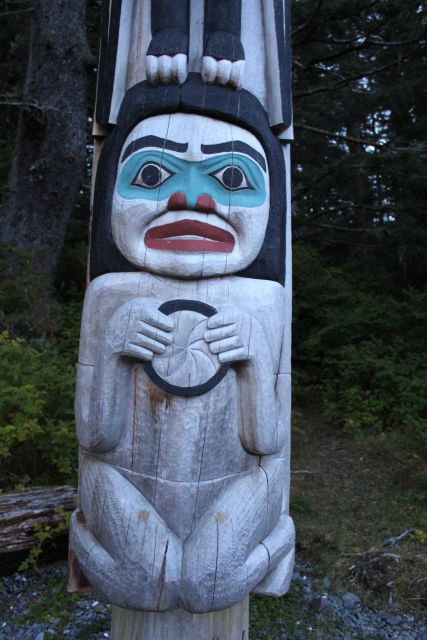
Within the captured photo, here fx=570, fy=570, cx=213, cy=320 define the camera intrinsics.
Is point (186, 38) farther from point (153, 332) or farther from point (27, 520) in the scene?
point (27, 520)

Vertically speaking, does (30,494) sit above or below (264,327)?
below

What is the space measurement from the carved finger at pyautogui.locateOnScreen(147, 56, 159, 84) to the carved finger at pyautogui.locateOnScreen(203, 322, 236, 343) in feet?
3.38

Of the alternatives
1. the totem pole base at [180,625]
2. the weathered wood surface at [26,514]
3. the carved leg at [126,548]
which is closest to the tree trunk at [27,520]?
the weathered wood surface at [26,514]

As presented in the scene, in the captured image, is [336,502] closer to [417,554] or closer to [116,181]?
[417,554]

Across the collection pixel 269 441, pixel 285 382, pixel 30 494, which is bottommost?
pixel 30 494

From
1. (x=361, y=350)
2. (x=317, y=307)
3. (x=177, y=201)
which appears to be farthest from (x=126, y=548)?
(x=317, y=307)

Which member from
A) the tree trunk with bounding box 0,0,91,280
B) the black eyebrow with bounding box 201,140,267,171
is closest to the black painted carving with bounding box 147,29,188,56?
the black eyebrow with bounding box 201,140,267,171

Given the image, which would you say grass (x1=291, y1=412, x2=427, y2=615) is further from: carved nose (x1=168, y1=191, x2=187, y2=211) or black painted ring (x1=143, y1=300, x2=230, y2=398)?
carved nose (x1=168, y1=191, x2=187, y2=211)

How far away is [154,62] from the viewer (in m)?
2.22

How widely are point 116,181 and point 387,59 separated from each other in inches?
324

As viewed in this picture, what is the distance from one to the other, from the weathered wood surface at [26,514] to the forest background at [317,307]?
12.0 inches

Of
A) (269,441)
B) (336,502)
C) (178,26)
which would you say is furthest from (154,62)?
(336,502)

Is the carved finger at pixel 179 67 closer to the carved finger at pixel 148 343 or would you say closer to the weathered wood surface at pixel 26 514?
the carved finger at pixel 148 343

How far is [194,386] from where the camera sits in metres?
2.05
